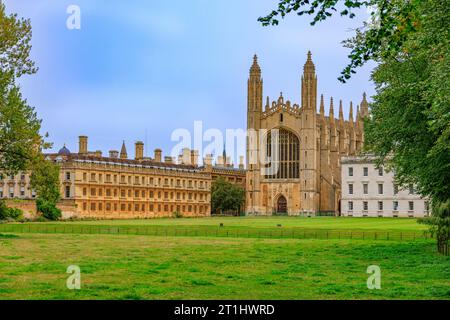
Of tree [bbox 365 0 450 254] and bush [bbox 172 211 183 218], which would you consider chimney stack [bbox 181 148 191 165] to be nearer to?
bush [bbox 172 211 183 218]

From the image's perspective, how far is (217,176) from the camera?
476ft

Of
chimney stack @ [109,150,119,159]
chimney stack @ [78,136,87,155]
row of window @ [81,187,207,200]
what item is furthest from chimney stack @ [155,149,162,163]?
chimney stack @ [78,136,87,155]

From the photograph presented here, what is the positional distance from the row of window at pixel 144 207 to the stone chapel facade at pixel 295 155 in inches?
356

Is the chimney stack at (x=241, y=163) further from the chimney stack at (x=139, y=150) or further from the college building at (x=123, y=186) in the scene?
the chimney stack at (x=139, y=150)

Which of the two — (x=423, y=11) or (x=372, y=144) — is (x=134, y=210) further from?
(x=423, y=11)

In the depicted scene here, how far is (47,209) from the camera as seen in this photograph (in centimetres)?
9431

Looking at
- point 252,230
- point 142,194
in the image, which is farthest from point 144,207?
point 252,230

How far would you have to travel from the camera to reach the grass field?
1838 cm

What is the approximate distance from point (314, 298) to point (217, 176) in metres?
128

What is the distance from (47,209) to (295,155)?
5136cm

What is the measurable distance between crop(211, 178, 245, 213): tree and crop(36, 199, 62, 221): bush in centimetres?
4398

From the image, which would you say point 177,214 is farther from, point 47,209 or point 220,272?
point 220,272

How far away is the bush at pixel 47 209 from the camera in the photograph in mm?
93375

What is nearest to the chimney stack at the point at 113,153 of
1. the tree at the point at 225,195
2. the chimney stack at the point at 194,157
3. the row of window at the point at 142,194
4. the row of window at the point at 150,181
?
the row of window at the point at 150,181
